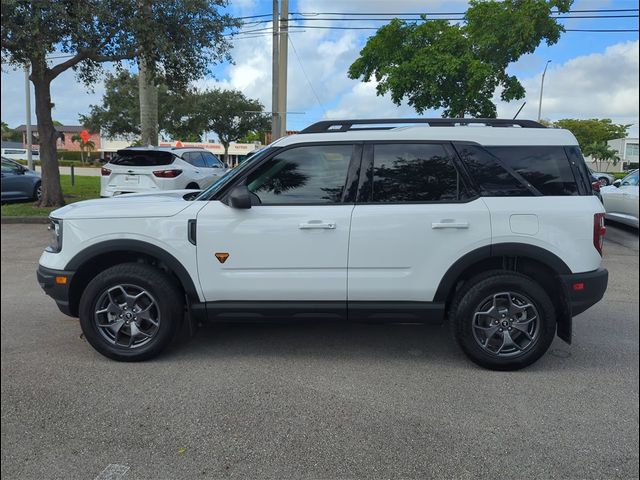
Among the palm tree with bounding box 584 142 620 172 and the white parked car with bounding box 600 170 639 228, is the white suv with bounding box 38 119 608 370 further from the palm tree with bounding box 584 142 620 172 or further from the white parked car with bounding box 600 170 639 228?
the white parked car with bounding box 600 170 639 228

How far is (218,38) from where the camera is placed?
1125cm

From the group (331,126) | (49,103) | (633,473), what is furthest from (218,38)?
(633,473)

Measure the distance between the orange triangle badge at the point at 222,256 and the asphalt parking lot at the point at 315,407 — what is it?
847 mm

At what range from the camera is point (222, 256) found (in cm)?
358

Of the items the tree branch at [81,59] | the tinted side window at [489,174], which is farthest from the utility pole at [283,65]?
the tinted side window at [489,174]

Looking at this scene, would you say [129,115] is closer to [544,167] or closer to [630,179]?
[630,179]

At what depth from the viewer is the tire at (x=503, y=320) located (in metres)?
3.52

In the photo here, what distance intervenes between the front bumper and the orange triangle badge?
1.16m

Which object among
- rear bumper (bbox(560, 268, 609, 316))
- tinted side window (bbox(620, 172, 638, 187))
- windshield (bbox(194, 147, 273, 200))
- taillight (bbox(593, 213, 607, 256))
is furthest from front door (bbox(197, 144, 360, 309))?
tinted side window (bbox(620, 172, 638, 187))

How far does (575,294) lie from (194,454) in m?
2.89

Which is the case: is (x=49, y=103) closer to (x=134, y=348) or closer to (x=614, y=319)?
(x=134, y=348)

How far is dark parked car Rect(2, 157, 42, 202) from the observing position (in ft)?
43.4

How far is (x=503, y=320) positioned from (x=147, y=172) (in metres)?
8.51

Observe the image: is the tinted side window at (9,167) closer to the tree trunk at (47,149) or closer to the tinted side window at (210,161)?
the tree trunk at (47,149)
